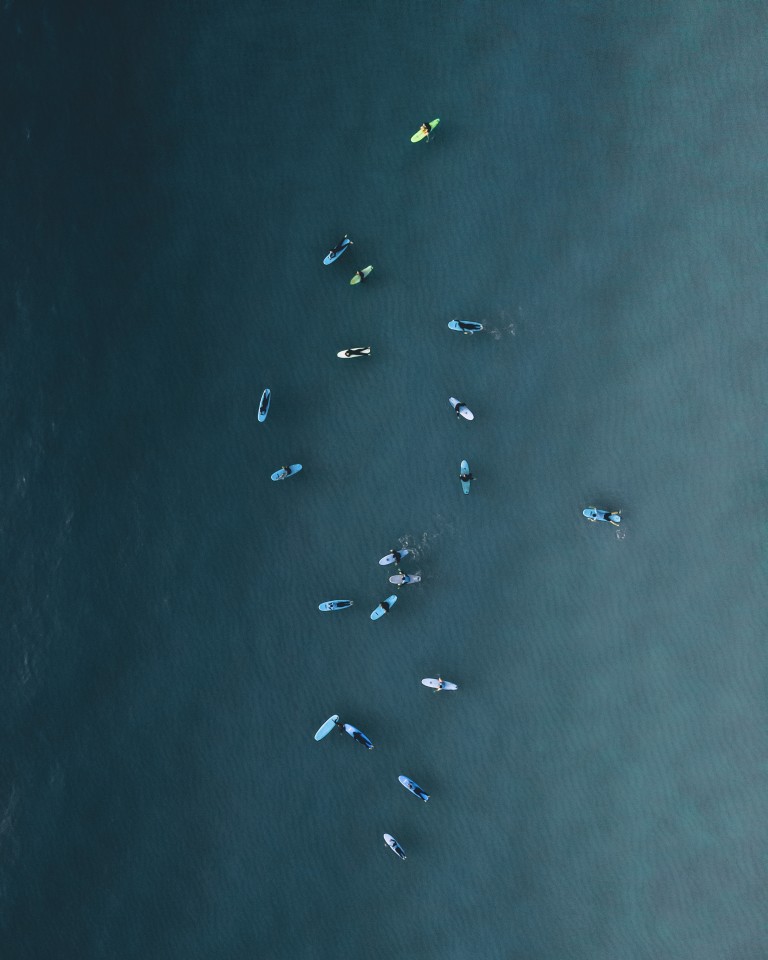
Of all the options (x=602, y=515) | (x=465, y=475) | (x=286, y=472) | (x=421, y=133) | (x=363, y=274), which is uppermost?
(x=421, y=133)

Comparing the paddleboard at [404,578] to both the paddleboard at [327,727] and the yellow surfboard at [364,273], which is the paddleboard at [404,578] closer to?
the paddleboard at [327,727]

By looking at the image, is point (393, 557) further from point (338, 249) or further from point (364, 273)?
point (338, 249)

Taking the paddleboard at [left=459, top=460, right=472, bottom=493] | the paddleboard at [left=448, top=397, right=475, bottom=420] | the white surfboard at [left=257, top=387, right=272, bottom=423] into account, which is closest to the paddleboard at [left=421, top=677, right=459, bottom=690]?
the paddleboard at [left=459, top=460, right=472, bottom=493]

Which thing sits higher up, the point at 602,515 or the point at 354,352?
the point at 354,352

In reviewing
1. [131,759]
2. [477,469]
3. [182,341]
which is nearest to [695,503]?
[477,469]

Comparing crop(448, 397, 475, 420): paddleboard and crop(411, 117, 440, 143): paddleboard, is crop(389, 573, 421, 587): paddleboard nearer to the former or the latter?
crop(448, 397, 475, 420): paddleboard

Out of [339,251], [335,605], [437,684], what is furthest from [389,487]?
[339,251]
